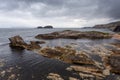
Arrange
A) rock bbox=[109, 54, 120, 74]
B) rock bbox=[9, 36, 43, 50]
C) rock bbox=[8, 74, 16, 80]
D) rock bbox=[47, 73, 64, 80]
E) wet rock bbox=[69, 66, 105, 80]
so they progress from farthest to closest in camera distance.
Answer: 1. rock bbox=[9, 36, 43, 50]
2. rock bbox=[109, 54, 120, 74]
3. wet rock bbox=[69, 66, 105, 80]
4. rock bbox=[8, 74, 16, 80]
5. rock bbox=[47, 73, 64, 80]

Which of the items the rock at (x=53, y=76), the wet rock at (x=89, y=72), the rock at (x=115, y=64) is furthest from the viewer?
the rock at (x=115, y=64)

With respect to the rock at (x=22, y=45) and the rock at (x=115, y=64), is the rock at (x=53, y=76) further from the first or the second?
the rock at (x=22, y=45)

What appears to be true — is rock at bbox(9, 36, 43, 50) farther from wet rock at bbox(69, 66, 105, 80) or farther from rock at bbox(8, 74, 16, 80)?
wet rock at bbox(69, 66, 105, 80)

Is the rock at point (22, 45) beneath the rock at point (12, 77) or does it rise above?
above

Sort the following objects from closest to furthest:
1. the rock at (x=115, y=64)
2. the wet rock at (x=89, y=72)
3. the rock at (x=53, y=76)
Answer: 1. the rock at (x=53, y=76)
2. the wet rock at (x=89, y=72)
3. the rock at (x=115, y=64)

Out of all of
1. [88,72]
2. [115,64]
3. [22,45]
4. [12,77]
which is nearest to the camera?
[12,77]

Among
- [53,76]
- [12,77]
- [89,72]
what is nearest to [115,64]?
[89,72]

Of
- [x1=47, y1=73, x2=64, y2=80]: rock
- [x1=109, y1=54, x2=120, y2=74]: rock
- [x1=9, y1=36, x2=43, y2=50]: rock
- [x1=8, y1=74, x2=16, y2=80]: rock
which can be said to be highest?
[x1=9, y1=36, x2=43, y2=50]: rock

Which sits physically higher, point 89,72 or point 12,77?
point 89,72

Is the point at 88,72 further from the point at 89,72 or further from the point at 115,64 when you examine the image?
the point at 115,64

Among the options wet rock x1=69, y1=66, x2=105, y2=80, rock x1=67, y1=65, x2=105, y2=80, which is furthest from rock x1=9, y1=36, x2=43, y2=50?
wet rock x1=69, y1=66, x2=105, y2=80

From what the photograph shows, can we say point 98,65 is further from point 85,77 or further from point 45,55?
point 45,55

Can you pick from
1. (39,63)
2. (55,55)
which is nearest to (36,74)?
(39,63)

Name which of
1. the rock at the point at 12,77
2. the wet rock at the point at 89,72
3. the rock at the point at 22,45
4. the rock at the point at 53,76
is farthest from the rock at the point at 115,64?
the rock at the point at 22,45
